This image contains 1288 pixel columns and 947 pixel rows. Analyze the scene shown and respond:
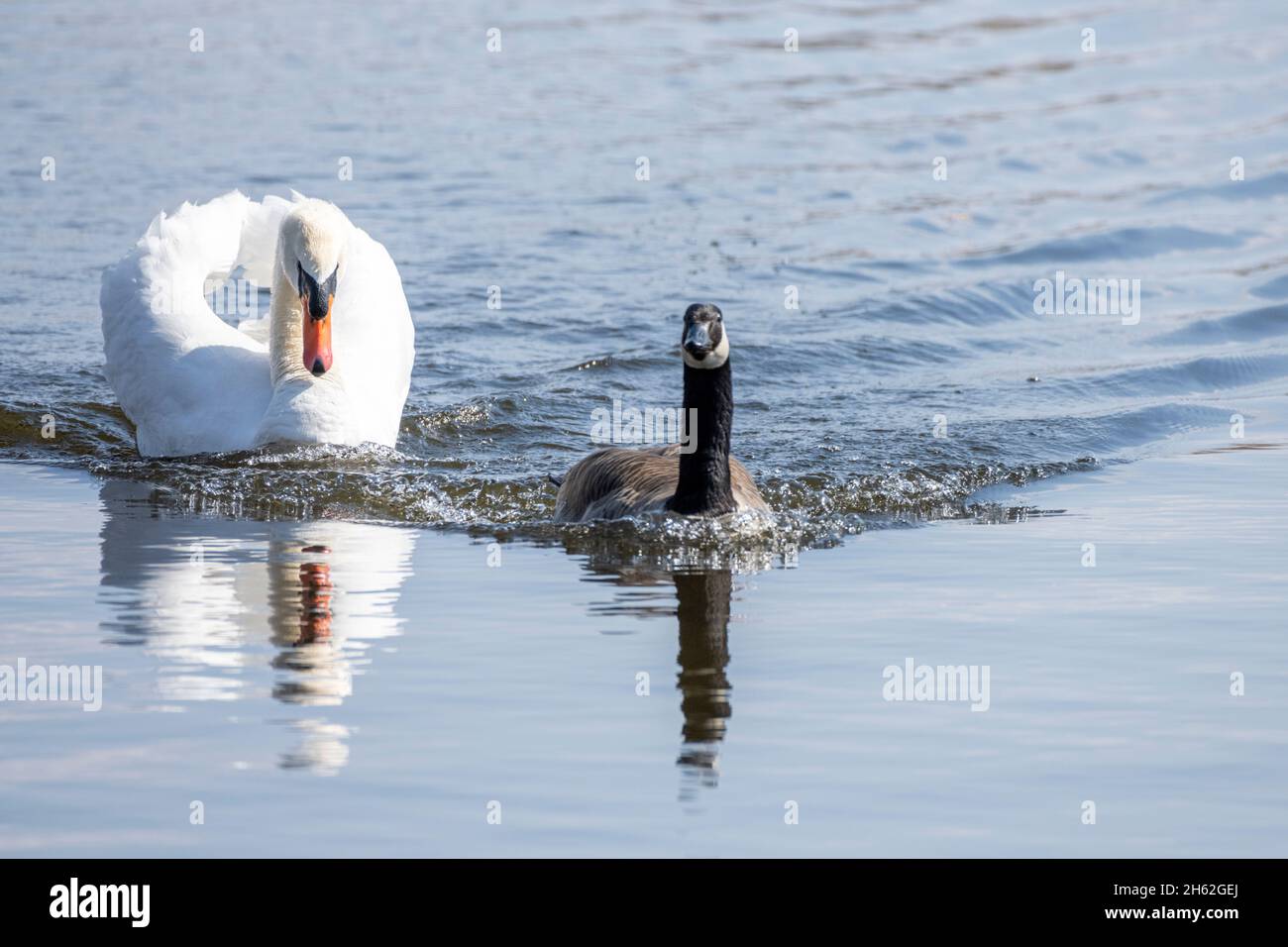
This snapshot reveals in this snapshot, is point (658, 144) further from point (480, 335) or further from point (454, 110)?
point (480, 335)

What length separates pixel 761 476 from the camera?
12.2 m

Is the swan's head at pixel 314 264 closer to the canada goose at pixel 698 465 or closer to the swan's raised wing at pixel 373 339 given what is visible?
the swan's raised wing at pixel 373 339

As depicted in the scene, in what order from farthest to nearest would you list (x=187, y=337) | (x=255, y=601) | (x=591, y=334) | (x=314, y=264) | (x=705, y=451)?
(x=591, y=334) < (x=187, y=337) < (x=314, y=264) < (x=705, y=451) < (x=255, y=601)

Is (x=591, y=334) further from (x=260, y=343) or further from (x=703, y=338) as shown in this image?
(x=703, y=338)

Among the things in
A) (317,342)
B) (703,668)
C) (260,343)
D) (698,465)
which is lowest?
(703,668)

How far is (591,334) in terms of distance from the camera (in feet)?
54.1

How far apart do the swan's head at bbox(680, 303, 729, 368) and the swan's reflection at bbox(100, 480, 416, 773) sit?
177cm

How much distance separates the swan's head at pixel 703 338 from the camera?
31.0ft

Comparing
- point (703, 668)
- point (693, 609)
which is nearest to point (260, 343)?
point (693, 609)

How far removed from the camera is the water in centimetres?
716

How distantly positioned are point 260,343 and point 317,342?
2074mm

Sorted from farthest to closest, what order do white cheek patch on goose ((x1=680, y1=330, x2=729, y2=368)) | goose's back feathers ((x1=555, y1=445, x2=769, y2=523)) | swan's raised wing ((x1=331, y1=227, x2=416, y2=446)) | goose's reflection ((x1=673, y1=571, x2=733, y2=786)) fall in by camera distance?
swan's raised wing ((x1=331, y1=227, x2=416, y2=446)), goose's back feathers ((x1=555, y1=445, x2=769, y2=523)), white cheek patch on goose ((x1=680, y1=330, x2=729, y2=368)), goose's reflection ((x1=673, y1=571, x2=733, y2=786))

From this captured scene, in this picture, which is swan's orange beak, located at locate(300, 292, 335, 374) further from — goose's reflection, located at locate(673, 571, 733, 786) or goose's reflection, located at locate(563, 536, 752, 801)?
goose's reflection, located at locate(673, 571, 733, 786)

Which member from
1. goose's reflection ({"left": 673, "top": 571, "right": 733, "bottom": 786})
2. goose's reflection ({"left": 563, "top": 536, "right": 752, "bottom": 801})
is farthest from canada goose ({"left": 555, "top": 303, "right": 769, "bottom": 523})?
goose's reflection ({"left": 673, "top": 571, "right": 733, "bottom": 786})
